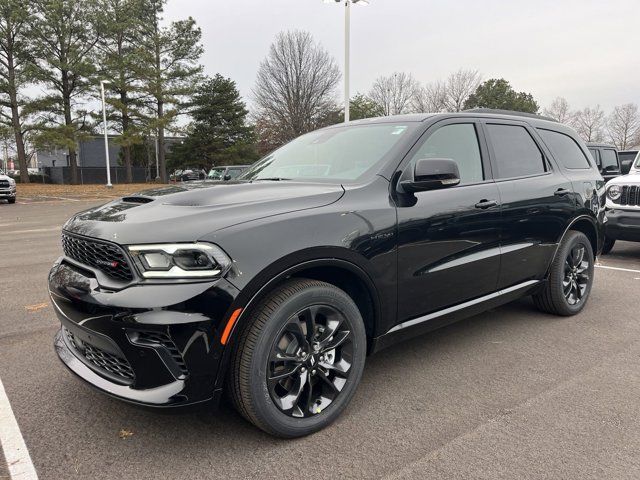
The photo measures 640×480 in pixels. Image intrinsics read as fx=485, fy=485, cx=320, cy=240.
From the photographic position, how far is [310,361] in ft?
8.57

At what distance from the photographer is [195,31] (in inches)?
1517

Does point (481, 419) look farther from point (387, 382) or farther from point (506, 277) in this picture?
point (506, 277)

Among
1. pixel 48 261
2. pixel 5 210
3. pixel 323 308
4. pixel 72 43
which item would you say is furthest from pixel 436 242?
pixel 72 43

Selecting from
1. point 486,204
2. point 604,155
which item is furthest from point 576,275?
point 604,155

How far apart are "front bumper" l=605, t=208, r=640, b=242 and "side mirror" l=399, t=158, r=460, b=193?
553 cm

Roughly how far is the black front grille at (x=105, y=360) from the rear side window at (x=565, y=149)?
401 centimetres

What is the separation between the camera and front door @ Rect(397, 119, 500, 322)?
304cm

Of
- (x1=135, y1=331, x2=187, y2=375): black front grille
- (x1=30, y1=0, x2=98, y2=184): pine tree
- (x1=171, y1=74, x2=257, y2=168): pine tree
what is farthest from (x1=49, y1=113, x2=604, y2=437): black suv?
(x1=171, y1=74, x2=257, y2=168): pine tree

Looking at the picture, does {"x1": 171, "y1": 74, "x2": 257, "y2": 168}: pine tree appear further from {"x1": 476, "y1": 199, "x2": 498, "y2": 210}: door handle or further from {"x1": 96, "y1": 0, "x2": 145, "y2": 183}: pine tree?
{"x1": 476, "y1": 199, "x2": 498, "y2": 210}: door handle

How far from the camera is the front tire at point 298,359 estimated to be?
7.79 feet

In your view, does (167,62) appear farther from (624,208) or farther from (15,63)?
(624,208)

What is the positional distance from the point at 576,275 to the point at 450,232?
2.22 m

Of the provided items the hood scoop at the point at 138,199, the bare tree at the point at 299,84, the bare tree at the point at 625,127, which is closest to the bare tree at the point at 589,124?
the bare tree at the point at 625,127

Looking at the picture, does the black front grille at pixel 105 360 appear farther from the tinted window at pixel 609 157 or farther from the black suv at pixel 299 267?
the tinted window at pixel 609 157
